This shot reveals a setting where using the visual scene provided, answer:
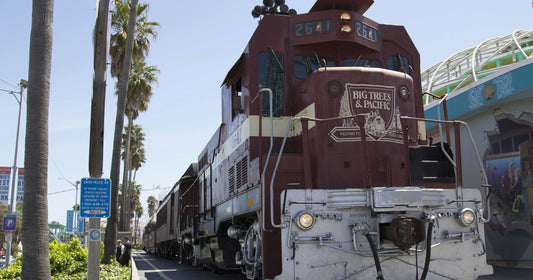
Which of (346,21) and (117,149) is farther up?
(346,21)

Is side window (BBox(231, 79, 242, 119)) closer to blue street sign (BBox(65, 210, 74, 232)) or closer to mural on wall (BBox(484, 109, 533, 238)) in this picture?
mural on wall (BBox(484, 109, 533, 238))

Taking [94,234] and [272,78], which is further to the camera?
[272,78]

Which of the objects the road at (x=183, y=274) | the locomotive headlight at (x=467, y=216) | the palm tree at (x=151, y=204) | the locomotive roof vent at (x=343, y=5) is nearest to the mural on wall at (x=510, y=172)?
the locomotive roof vent at (x=343, y=5)

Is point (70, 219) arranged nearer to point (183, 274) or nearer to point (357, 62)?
point (183, 274)

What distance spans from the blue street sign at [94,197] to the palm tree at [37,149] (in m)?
0.79

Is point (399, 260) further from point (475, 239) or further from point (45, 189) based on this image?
point (45, 189)

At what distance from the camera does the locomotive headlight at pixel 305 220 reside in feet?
18.7

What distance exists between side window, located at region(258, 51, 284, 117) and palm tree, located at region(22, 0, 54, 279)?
3084 mm

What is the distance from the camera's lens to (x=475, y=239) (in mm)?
6242

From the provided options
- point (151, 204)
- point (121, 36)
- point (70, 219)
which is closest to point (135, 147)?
point (70, 219)

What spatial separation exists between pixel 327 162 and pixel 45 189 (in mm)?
3799

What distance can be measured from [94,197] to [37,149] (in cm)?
123

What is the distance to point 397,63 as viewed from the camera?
26.5 feet

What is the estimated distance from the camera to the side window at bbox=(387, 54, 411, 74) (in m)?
7.98
